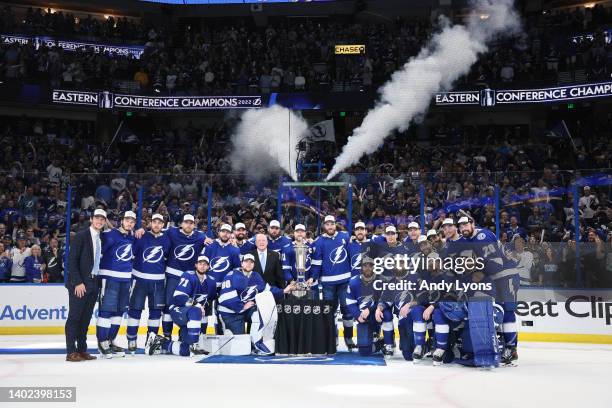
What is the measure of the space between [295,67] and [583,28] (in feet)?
34.3

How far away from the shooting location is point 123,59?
26.1 metres

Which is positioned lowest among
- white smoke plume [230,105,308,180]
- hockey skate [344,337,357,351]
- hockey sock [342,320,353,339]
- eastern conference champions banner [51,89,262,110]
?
hockey skate [344,337,357,351]

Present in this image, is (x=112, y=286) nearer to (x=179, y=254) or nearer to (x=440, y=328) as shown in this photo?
(x=179, y=254)

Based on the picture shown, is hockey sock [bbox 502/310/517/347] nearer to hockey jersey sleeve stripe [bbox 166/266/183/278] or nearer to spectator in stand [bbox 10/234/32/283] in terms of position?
hockey jersey sleeve stripe [bbox 166/266/183/278]

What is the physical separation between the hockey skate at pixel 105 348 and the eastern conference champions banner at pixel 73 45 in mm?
18463

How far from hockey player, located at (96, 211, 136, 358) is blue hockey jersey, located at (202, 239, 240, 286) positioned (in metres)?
1.23

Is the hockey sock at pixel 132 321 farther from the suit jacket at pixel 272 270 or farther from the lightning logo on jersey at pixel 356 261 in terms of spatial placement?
the lightning logo on jersey at pixel 356 261

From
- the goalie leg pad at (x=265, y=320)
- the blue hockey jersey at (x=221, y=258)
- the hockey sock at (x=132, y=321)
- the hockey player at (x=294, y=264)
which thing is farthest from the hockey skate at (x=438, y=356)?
the hockey sock at (x=132, y=321)

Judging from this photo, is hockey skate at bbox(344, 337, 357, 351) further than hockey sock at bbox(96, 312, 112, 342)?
Yes

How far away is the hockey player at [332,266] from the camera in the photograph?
10281mm

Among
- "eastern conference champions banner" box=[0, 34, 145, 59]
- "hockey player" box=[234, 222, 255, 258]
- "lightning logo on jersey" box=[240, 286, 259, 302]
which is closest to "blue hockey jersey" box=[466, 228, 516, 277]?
"lightning logo on jersey" box=[240, 286, 259, 302]

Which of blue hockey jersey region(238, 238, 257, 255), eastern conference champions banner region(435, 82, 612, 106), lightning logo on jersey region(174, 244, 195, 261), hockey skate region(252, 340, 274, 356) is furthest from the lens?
eastern conference champions banner region(435, 82, 612, 106)

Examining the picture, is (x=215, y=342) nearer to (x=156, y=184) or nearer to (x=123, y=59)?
(x=156, y=184)

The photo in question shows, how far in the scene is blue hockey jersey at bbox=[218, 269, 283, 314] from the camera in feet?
31.9
